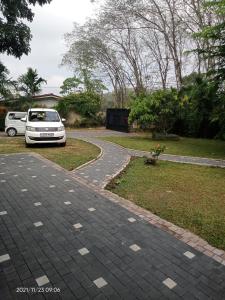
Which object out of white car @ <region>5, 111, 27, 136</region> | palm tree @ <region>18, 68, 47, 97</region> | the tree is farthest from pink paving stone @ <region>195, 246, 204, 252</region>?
palm tree @ <region>18, 68, 47, 97</region>

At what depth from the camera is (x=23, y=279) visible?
9.43ft

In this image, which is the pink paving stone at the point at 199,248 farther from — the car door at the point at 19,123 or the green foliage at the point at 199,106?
the car door at the point at 19,123

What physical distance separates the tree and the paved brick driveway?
6466 millimetres

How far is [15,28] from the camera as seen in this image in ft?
30.2

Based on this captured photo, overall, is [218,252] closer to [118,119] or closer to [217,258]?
[217,258]

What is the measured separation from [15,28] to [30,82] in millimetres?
23216

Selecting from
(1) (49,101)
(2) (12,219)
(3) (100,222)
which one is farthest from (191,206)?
(1) (49,101)

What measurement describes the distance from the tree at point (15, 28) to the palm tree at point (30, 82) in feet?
69.3

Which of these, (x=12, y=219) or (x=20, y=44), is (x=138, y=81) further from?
(x=12, y=219)

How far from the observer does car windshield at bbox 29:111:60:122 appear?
12930 millimetres

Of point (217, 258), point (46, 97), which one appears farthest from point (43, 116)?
point (46, 97)

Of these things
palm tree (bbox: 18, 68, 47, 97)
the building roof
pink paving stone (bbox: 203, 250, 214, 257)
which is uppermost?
palm tree (bbox: 18, 68, 47, 97)

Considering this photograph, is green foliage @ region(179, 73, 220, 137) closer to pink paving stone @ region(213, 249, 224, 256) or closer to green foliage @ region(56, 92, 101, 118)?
pink paving stone @ region(213, 249, 224, 256)

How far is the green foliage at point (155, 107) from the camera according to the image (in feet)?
51.7
